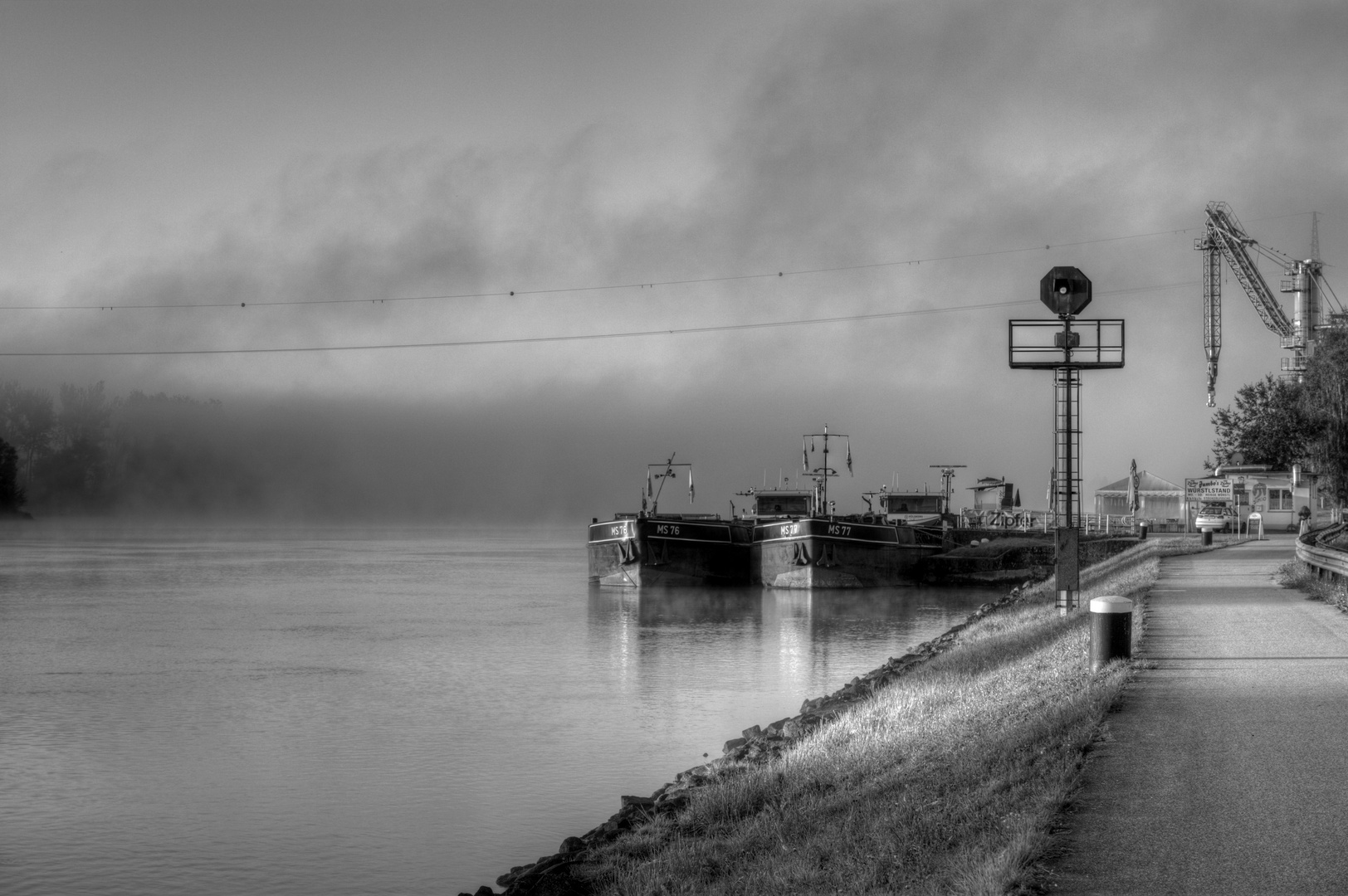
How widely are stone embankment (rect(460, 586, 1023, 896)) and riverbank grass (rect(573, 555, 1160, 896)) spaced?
0.70 feet

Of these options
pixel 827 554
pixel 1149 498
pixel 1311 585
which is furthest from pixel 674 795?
pixel 1149 498

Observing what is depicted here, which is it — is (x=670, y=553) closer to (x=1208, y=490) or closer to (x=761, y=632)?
(x=761, y=632)

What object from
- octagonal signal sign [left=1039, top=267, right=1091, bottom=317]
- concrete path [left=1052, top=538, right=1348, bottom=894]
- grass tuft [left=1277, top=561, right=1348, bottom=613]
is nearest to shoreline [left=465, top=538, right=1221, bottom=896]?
concrete path [left=1052, top=538, right=1348, bottom=894]

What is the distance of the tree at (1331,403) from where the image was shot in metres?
41.6

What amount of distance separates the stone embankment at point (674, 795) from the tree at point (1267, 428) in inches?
1767

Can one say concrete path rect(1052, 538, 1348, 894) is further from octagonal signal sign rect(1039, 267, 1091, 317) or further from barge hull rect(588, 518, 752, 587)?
barge hull rect(588, 518, 752, 587)

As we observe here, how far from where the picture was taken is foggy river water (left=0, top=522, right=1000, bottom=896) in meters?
12.5

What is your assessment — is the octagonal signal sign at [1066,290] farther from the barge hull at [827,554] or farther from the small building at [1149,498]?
the small building at [1149,498]

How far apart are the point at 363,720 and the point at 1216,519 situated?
2155 inches

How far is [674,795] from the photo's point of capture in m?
12.0

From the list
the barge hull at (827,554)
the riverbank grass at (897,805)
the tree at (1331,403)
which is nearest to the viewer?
the riverbank grass at (897,805)

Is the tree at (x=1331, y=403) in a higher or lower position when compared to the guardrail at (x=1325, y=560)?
higher

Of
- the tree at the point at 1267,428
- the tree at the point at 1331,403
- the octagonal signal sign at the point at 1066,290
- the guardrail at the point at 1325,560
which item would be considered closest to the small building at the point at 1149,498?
the tree at the point at 1267,428

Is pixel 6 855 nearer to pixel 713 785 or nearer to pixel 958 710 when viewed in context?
pixel 713 785
